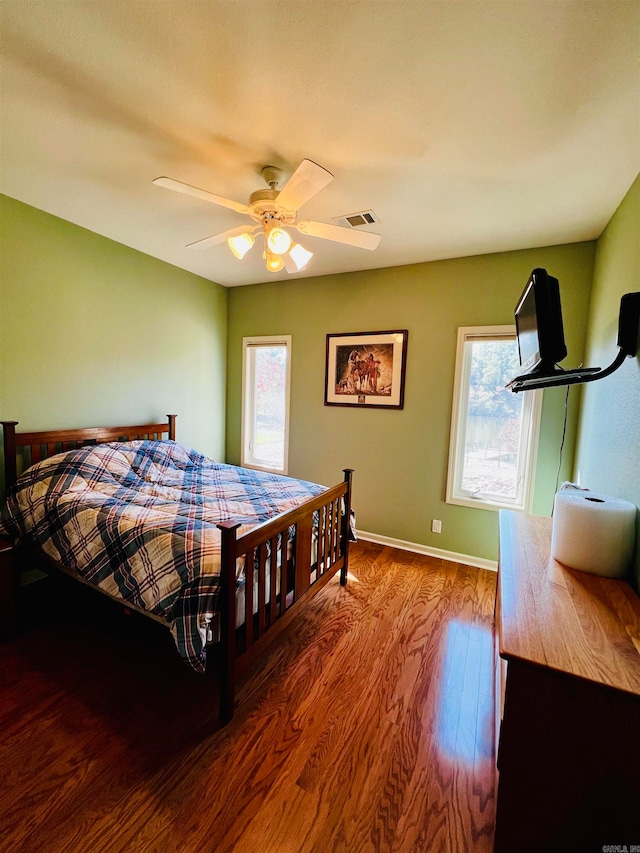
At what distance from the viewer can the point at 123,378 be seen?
319cm

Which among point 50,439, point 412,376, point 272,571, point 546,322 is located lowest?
point 272,571

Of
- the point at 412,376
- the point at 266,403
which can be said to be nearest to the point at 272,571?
the point at 412,376

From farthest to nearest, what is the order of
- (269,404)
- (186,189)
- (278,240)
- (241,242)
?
1. (269,404)
2. (241,242)
3. (278,240)
4. (186,189)

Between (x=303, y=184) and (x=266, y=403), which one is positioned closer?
(x=303, y=184)

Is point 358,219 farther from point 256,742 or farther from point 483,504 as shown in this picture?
point 256,742

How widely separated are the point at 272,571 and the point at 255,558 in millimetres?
154

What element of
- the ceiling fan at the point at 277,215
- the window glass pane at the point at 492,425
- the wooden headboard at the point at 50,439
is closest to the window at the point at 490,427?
the window glass pane at the point at 492,425

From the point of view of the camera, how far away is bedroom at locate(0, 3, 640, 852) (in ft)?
5.47

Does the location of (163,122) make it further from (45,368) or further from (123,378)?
(123,378)

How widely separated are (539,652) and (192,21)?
2.23 m

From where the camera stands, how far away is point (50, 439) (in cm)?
261

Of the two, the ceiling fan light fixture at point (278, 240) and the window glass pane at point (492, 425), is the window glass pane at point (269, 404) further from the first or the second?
the ceiling fan light fixture at point (278, 240)

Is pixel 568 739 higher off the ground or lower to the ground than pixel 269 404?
lower

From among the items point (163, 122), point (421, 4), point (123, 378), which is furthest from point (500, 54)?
point (123, 378)
